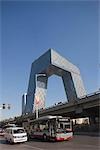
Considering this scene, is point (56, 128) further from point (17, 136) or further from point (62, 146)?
point (62, 146)

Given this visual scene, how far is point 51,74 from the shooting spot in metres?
105

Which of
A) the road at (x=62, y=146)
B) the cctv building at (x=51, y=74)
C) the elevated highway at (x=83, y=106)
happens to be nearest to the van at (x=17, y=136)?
the road at (x=62, y=146)

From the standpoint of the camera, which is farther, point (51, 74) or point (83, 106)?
point (51, 74)

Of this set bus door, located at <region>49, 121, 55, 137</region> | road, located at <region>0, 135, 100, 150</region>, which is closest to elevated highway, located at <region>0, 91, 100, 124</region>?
bus door, located at <region>49, 121, 55, 137</region>

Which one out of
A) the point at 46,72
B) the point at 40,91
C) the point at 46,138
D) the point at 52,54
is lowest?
the point at 46,138

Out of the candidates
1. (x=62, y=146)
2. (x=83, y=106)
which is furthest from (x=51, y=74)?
(x=62, y=146)

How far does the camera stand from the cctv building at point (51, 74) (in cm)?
9807

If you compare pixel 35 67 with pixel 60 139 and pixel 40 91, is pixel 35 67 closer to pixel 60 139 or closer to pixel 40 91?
pixel 40 91

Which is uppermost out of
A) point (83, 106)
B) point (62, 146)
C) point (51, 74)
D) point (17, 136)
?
point (51, 74)

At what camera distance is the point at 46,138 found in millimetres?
30922

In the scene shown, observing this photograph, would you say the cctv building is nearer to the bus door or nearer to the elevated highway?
the elevated highway

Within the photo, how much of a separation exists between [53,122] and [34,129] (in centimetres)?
612

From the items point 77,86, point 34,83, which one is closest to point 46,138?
point 77,86

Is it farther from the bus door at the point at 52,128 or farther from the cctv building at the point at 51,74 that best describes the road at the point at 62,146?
the cctv building at the point at 51,74
